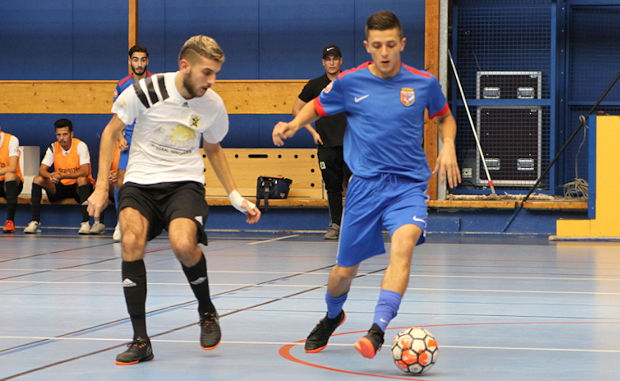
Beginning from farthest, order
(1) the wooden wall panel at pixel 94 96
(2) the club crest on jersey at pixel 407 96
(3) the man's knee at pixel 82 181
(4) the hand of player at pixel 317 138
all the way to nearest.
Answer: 1. (1) the wooden wall panel at pixel 94 96
2. (3) the man's knee at pixel 82 181
3. (4) the hand of player at pixel 317 138
4. (2) the club crest on jersey at pixel 407 96

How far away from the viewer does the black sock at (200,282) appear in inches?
198

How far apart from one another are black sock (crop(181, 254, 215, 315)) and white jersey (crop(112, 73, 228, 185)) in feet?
1.50

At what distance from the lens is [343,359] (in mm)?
4688

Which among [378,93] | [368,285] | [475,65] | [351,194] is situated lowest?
[368,285]

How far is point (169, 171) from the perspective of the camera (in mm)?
5047

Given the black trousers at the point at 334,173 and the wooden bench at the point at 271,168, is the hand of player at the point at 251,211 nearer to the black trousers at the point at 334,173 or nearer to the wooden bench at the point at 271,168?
the black trousers at the point at 334,173

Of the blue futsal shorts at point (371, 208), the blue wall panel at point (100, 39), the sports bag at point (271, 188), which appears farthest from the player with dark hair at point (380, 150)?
the blue wall panel at point (100, 39)

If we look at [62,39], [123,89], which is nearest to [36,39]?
[62,39]

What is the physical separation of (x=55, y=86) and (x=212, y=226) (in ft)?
10.6

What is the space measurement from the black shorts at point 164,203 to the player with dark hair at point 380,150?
0.54 m

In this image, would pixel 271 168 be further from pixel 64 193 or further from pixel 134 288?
pixel 134 288

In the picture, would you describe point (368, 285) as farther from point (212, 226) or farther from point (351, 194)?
point (212, 226)

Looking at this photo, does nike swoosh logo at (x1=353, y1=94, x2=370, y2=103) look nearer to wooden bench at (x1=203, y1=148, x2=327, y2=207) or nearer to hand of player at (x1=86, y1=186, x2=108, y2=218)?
hand of player at (x1=86, y1=186, x2=108, y2=218)

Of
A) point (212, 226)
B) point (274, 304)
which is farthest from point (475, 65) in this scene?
point (274, 304)
